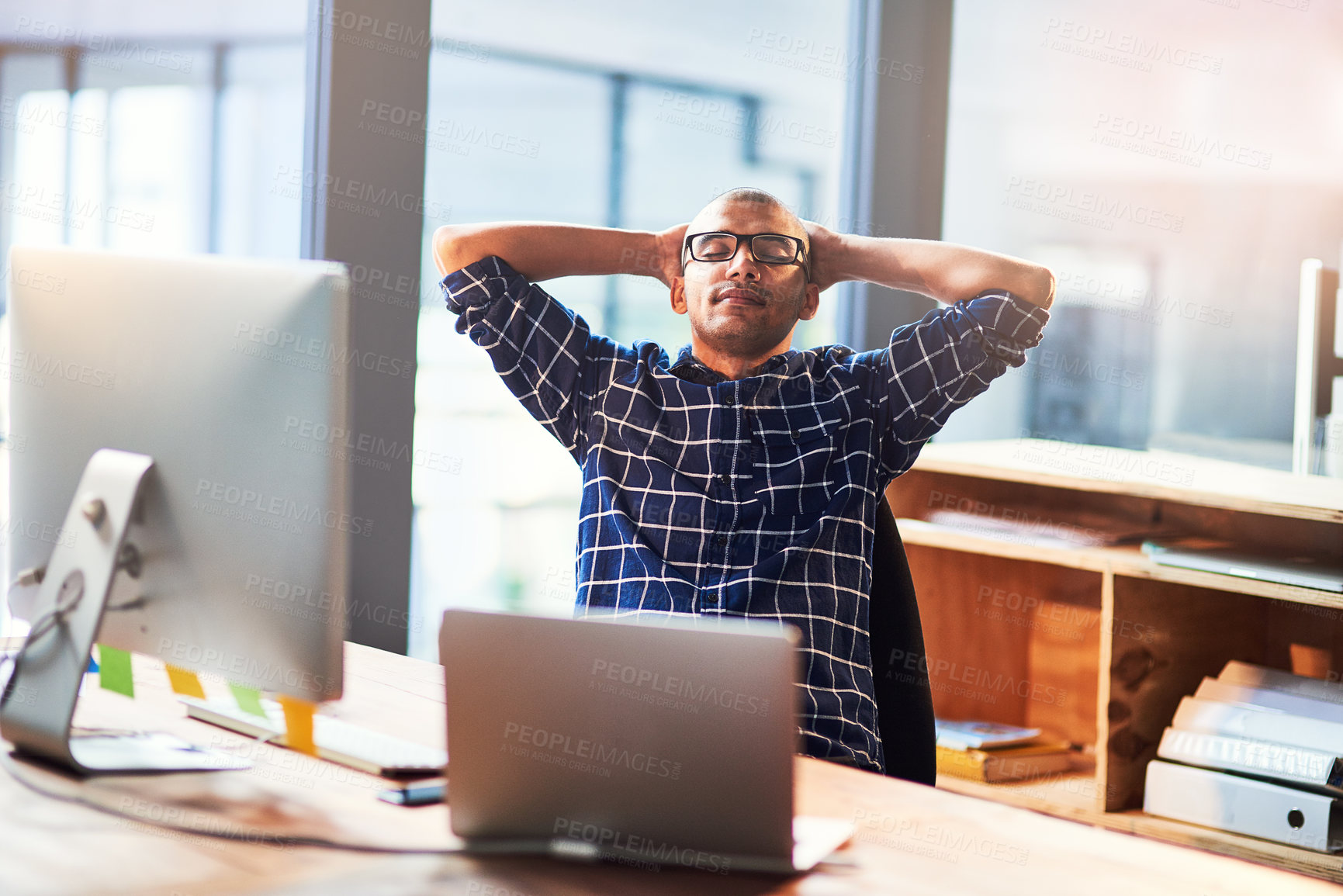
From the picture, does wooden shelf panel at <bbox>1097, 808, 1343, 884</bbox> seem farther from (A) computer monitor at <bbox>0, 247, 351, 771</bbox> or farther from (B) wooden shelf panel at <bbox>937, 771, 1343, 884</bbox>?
(A) computer monitor at <bbox>0, 247, 351, 771</bbox>

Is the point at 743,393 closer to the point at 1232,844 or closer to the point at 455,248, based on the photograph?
the point at 455,248

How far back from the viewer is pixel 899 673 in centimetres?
162

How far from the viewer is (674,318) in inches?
184

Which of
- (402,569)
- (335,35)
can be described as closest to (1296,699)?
(402,569)

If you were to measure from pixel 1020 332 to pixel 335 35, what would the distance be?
1.26m

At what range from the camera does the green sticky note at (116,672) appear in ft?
4.15

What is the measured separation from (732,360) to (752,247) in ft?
0.62

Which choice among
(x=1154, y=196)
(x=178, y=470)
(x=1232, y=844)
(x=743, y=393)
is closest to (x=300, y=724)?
(x=178, y=470)

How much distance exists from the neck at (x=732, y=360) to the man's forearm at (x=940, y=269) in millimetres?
184

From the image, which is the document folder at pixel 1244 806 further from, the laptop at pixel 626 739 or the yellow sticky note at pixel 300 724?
the yellow sticky note at pixel 300 724

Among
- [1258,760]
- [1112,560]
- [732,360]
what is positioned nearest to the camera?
[732,360]

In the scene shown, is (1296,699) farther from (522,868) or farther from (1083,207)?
(522,868)

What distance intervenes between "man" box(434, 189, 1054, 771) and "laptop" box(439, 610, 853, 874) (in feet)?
2.47

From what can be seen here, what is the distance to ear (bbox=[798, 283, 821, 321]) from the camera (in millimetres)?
1981
